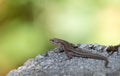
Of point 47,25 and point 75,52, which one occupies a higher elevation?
point 47,25

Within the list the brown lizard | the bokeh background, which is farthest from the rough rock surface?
the bokeh background

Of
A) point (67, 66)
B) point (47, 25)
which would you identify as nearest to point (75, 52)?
point (67, 66)

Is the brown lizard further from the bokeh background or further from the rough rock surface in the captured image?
the bokeh background

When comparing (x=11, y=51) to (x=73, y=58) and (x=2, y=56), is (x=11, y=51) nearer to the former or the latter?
(x=2, y=56)

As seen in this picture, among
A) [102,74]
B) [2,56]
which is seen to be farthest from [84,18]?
[102,74]

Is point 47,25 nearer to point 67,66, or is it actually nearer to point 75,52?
point 75,52

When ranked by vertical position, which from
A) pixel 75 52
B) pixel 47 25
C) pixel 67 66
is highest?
pixel 47 25
